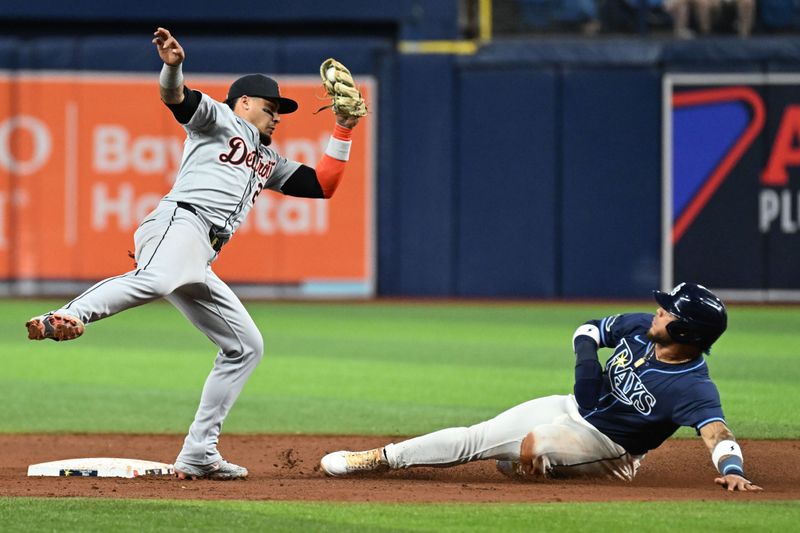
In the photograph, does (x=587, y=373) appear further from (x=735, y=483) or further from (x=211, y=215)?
(x=211, y=215)

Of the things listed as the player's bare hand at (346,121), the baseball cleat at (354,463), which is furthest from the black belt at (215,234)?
the baseball cleat at (354,463)

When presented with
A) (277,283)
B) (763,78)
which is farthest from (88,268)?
(763,78)

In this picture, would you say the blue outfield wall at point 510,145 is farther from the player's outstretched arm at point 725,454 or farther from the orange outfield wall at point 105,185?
the player's outstretched arm at point 725,454

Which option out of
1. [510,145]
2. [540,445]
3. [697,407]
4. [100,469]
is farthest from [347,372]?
[510,145]

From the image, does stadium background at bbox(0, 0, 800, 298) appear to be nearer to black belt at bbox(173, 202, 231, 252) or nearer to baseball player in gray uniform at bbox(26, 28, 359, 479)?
baseball player in gray uniform at bbox(26, 28, 359, 479)

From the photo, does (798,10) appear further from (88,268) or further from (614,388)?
(614,388)

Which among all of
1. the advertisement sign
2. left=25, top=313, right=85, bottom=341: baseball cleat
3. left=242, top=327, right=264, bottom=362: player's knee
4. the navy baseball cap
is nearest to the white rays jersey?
the navy baseball cap
